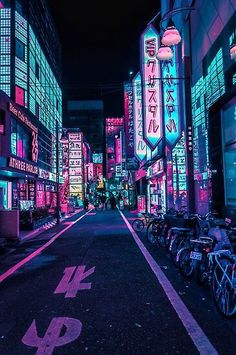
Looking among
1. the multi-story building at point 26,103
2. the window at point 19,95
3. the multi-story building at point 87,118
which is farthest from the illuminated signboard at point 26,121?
the multi-story building at point 87,118

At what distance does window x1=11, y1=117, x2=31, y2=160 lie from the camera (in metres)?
26.1

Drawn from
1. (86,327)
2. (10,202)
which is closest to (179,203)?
(10,202)

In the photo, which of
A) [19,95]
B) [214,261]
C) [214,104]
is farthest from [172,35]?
[19,95]

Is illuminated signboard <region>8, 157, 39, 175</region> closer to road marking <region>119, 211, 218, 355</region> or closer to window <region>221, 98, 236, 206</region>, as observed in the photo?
window <region>221, 98, 236, 206</region>

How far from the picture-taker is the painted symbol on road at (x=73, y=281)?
7099 mm

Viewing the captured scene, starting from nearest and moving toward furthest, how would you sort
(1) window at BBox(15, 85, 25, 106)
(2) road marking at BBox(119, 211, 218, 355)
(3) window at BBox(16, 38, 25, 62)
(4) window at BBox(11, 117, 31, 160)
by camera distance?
(2) road marking at BBox(119, 211, 218, 355), (4) window at BBox(11, 117, 31, 160), (1) window at BBox(15, 85, 25, 106), (3) window at BBox(16, 38, 25, 62)

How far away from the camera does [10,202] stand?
28297mm

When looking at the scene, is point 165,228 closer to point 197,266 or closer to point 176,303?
point 197,266

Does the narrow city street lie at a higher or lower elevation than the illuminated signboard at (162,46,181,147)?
lower

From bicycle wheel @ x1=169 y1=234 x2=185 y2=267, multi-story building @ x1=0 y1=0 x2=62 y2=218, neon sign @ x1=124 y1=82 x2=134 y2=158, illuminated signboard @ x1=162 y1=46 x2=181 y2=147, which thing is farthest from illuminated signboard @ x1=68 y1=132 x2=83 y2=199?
bicycle wheel @ x1=169 y1=234 x2=185 y2=267

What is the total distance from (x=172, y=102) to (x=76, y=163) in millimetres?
50362

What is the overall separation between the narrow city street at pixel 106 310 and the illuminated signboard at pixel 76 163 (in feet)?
190

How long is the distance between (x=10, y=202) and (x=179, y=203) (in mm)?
14334

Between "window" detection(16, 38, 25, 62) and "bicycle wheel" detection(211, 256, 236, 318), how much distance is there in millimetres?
38415
